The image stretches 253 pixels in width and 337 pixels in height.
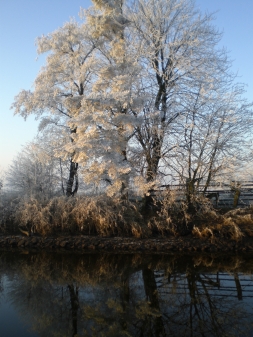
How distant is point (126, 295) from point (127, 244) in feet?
15.1

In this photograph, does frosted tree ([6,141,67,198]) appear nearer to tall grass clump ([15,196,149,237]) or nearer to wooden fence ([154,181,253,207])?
tall grass clump ([15,196,149,237])

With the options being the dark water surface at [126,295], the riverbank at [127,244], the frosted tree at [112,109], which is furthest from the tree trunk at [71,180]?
the dark water surface at [126,295]

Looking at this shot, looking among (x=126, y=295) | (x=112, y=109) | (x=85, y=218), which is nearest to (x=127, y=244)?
(x=85, y=218)

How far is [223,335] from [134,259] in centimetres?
526

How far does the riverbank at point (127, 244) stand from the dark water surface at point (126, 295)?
83cm

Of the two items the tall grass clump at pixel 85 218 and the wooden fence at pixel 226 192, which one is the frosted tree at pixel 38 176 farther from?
the wooden fence at pixel 226 192

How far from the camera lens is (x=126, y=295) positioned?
276 inches

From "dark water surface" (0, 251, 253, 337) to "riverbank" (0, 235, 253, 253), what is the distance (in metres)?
0.83

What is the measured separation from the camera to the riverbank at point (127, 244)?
37.0 ft

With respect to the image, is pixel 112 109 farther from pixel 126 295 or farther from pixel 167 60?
pixel 126 295

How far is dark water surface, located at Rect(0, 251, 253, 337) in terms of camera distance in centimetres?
547

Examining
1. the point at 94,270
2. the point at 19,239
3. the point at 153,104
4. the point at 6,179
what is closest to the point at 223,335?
the point at 94,270

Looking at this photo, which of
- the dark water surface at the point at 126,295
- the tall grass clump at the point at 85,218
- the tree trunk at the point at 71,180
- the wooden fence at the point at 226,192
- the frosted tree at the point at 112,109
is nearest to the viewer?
the dark water surface at the point at 126,295

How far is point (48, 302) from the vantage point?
6.61 metres
